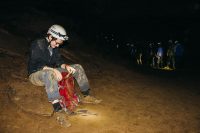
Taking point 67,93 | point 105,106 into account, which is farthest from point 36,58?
point 105,106

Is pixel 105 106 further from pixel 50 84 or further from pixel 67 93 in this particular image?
pixel 50 84

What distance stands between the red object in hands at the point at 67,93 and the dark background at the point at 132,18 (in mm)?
11053

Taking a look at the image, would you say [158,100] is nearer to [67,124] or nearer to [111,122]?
[111,122]

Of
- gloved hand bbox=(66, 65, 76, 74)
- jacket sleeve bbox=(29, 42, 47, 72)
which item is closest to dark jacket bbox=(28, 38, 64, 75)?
jacket sleeve bbox=(29, 42, 47, 72)

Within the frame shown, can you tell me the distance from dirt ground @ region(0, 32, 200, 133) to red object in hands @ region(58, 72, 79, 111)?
11.3 inches

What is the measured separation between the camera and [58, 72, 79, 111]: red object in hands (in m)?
7.08

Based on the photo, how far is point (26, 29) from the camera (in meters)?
13.7

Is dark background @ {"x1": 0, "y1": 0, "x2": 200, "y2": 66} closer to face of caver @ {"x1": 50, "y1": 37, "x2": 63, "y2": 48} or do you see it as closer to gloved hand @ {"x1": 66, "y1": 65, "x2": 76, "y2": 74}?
face of caver @ {"x1": 50, "y1": 37, "x2": 63, "y2": 48}

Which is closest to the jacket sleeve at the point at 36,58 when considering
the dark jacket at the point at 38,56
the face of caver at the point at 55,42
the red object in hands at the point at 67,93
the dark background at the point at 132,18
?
the dark jacket at the point at 38,56

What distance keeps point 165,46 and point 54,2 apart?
1050 cm

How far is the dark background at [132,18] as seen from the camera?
21.6 m

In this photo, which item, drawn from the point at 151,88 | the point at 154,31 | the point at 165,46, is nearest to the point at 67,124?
the point at 151,88

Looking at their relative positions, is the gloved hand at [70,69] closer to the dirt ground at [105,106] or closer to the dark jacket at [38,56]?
the dark jacket at [38,56]

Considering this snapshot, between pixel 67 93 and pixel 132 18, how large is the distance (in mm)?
20766
